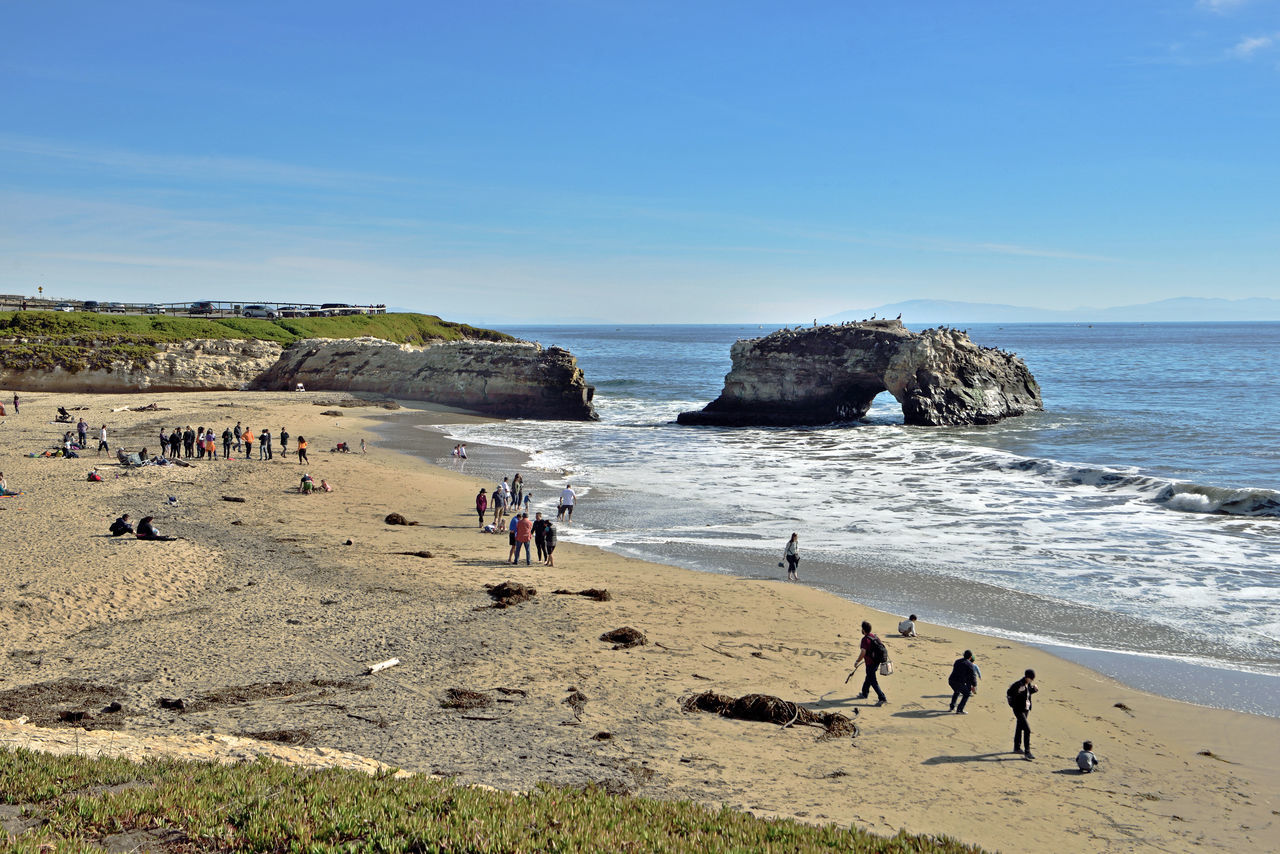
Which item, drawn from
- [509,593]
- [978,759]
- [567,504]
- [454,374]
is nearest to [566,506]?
[567,504]

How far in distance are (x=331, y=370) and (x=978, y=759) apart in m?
59.8

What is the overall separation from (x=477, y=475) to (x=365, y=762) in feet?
78.7

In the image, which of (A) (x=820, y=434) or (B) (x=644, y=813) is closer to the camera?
(B) (x=644, y=813)

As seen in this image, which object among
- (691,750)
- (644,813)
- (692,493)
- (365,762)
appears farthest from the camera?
(692,493)

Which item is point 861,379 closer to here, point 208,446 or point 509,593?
point 208,446

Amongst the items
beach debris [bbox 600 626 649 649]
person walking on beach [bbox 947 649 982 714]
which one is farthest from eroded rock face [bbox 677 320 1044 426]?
person walking on beach [bbox 947 649 982 714]

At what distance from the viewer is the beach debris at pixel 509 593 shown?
53.0 ft

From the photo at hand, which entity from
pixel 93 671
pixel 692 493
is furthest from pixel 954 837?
pixel 692 493

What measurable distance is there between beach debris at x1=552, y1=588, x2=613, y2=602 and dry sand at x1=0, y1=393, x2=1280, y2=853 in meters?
0.34

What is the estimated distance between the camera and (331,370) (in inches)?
2483

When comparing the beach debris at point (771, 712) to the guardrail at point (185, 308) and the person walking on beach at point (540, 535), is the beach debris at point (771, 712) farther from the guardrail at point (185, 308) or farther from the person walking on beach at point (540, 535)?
the guardrail at point (185, 308)

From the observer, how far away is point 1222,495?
26359 millimetres

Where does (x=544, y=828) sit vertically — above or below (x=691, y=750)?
above

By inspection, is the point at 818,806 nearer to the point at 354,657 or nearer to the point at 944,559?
the point at 354,657
